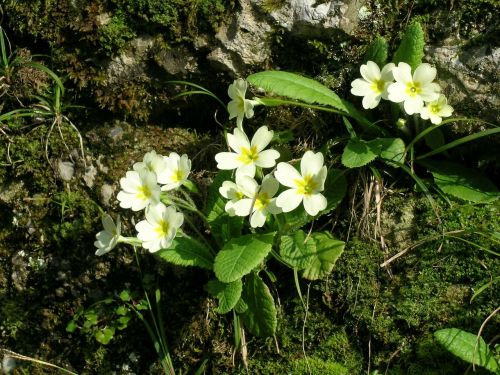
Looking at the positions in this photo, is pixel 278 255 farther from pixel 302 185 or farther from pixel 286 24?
pixel 286 24

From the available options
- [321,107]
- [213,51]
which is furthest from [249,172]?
[213,51]

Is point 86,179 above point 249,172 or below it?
below

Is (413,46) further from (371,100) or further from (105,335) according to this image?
(105,335)

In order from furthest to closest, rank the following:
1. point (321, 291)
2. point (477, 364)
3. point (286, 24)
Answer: point (286, 24)
point (321, 291)
point (477, 364)

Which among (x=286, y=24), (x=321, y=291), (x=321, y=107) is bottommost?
(x=321, y=291)

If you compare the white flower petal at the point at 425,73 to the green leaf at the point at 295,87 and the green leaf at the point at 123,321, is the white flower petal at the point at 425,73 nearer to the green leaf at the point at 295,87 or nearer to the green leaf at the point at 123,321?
the green leaf at the point at 295,87

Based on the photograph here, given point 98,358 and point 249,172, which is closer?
point 249,172

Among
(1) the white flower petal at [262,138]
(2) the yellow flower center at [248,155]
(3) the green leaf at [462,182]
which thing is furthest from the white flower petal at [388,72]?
(2) the yellow flower center at [248,155]
